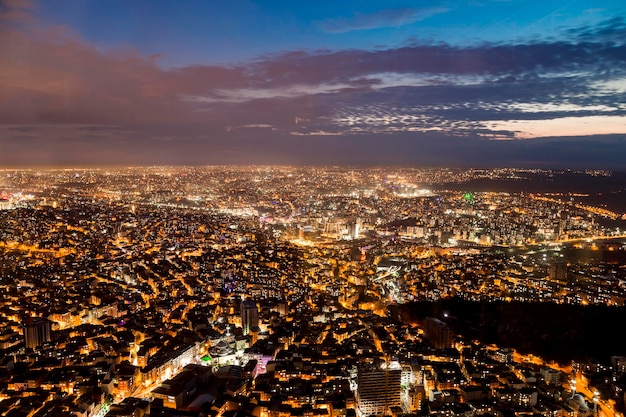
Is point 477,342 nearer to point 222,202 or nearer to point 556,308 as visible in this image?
point 556,308

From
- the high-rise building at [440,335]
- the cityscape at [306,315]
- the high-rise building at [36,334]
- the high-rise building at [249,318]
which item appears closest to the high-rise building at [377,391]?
the cityscape at [306,315]

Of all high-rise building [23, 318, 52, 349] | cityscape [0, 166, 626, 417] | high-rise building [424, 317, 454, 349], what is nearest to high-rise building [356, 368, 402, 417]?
cityscape [0, 166, 626, 417]

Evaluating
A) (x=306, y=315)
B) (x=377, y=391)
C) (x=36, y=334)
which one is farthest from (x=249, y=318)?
(x=36, y=334)

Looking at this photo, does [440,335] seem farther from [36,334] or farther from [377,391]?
[36,334]

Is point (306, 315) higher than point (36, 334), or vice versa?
point (36, 334)

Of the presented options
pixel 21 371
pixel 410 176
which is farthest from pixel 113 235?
pixel 410 176
